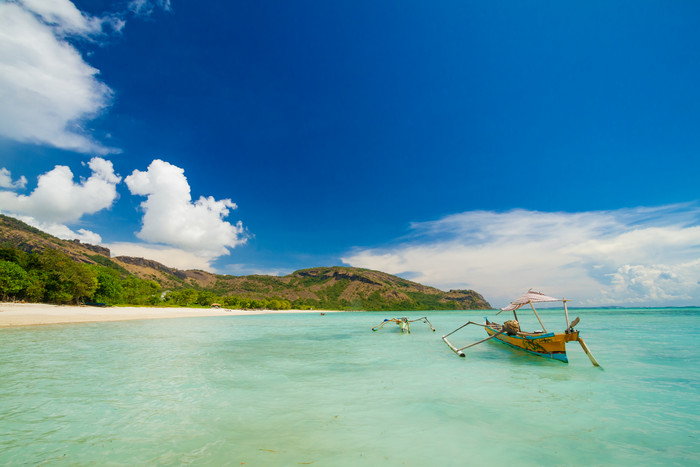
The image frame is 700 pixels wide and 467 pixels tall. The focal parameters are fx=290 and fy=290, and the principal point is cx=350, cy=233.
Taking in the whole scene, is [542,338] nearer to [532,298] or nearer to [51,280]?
[532,298]

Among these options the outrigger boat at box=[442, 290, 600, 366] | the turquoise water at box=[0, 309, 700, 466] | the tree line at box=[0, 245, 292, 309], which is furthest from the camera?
the tree line at box=[0, 245, 292, 309]

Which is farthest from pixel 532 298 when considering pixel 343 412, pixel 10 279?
pixel 10 279

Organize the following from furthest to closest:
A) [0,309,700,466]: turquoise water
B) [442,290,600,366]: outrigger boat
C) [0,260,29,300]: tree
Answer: [0,260,29,300]: tree, [442,290,600,366]: outrigger boat, [0,309,700,466]: turquoise water

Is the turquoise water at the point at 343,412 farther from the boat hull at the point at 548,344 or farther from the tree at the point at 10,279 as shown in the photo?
the tree at the point at 10,279

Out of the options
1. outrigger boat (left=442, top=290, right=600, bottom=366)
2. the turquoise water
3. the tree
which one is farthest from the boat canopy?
the tree

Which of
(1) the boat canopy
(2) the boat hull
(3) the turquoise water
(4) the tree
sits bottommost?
(3) the turquoise water

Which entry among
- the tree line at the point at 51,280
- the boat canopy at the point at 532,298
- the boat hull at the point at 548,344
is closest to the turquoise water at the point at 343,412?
the boat hull at the point at 548,344

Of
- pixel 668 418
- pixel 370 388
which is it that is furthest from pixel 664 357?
pixel 370 388

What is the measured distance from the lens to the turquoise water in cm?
565

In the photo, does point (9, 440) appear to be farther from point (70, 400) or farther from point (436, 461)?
point (436, 461)

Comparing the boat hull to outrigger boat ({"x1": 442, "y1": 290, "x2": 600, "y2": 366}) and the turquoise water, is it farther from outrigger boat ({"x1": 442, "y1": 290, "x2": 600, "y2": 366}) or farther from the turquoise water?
the turquoise water

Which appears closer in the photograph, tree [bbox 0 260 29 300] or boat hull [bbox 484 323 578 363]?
boat hull [bbox 484 323 578 363]

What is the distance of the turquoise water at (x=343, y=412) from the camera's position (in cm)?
565

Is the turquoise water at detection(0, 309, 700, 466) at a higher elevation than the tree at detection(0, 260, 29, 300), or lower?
lower
